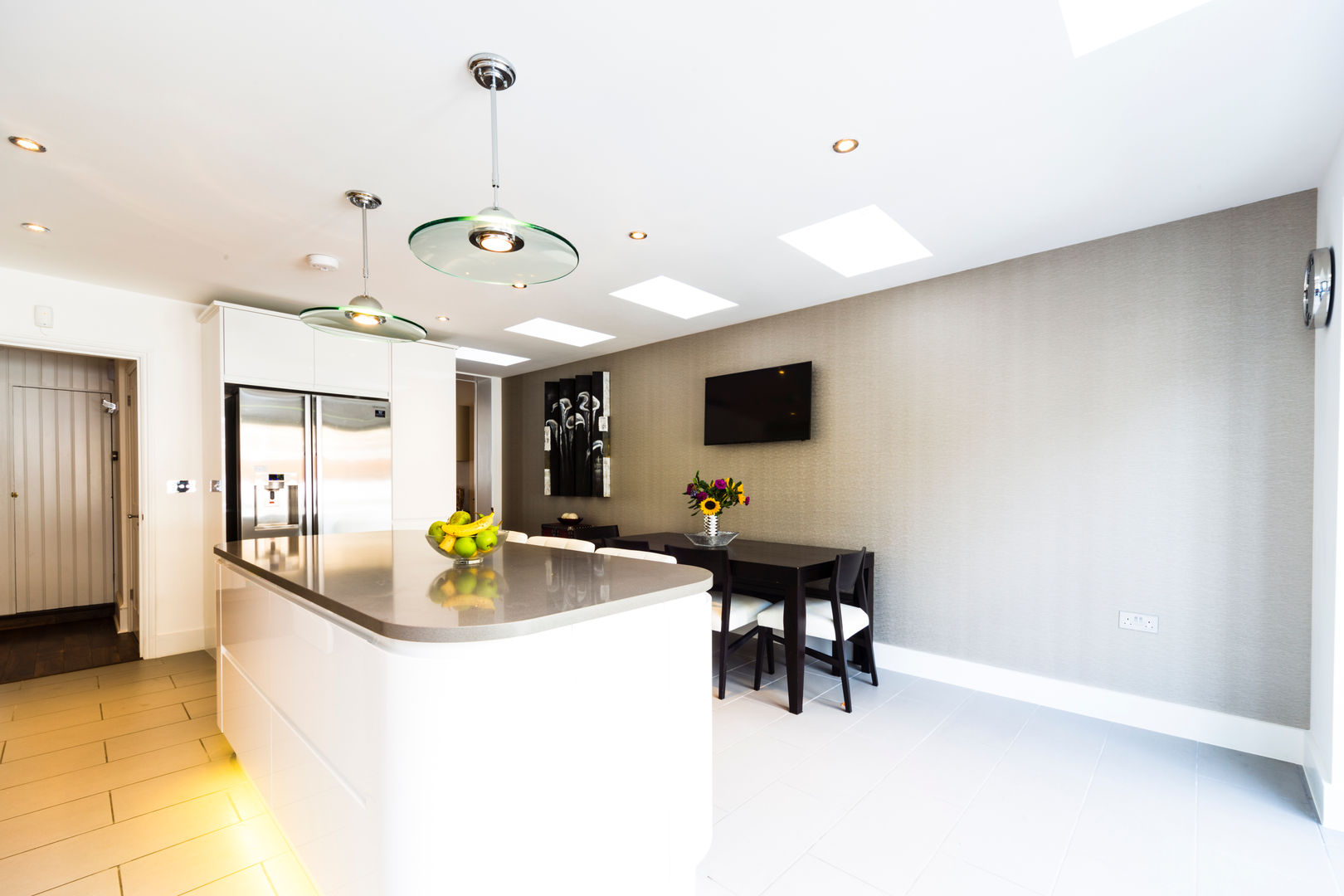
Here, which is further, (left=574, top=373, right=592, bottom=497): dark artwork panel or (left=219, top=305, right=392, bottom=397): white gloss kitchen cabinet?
(left=574, top=373, right=592, bottom=497): dark artwork panel

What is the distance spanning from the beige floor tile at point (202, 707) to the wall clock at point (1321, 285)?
530 centimetres

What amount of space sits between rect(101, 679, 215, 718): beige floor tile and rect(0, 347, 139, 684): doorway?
5.03 ft

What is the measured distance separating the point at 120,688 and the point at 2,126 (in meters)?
3.00

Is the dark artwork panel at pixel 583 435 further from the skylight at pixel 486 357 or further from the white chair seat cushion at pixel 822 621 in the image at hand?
the white chair seat cushion at pixel 822 621

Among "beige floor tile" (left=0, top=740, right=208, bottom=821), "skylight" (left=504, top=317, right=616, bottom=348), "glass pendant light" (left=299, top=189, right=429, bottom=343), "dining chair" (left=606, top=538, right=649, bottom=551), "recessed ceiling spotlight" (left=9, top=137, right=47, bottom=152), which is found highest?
"recessed ceiling spotlight" (left=9, top=137, right=47, bottom=152)

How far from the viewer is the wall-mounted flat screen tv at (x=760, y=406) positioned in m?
4.23

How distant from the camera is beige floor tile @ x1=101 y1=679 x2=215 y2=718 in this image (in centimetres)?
310

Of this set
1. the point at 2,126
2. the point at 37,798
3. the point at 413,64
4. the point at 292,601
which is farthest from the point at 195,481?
the point at 413,64

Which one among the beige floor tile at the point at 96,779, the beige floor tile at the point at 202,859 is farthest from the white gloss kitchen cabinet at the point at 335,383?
the beige floor tile at the point at 202,859

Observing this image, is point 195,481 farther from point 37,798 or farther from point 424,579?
point 424,579

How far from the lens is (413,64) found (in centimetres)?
173

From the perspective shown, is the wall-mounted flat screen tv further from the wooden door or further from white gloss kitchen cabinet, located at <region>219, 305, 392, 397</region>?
the wooden door

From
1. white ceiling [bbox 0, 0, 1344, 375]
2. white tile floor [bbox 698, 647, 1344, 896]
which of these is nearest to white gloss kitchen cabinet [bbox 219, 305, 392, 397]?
white ceiling [bbox 0, 0, 1344, 375]

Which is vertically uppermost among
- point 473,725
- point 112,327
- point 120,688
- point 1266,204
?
point 1266,204
